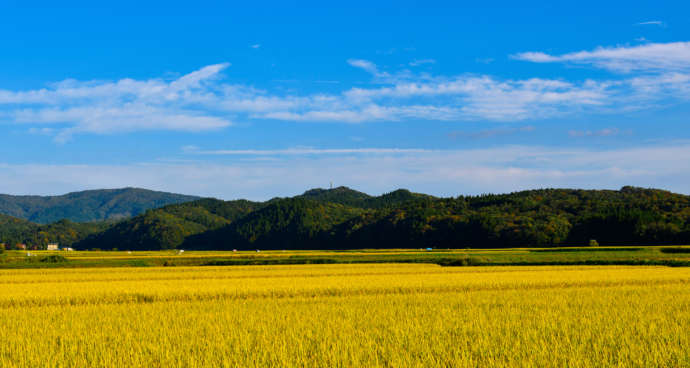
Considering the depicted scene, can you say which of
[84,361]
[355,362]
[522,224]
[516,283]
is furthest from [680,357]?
[522,224]

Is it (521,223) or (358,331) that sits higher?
(521,223)

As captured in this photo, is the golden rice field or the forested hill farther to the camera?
the forested hill

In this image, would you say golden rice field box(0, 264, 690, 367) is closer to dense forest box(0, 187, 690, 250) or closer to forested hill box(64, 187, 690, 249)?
dense forest box(0, 187, 690, 250)

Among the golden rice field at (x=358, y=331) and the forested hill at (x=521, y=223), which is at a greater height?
the forested hill at (x=521, y=223)

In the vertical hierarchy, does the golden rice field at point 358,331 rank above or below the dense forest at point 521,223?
below

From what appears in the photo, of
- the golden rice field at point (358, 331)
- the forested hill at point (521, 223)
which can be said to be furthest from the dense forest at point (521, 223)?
the golden rice field at point (358, 331)

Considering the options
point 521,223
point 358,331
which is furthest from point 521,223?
point 358,331

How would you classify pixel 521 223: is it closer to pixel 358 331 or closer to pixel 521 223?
pixel 521 223

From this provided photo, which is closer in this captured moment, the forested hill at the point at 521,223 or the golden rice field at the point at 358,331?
the golden rice field at the point at 358,331

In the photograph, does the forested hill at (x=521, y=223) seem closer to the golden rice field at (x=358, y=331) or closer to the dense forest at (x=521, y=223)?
the dense forest at (x=521, y=223)

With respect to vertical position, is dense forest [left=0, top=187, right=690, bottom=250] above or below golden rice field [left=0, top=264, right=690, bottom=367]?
above

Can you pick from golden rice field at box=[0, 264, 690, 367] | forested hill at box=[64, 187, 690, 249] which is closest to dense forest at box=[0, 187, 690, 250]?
forested hill at box=[64, 187, 690, 249]

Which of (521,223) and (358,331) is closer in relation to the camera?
(358,331)

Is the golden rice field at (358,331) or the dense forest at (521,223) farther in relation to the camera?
the dense forest at (521,223)
